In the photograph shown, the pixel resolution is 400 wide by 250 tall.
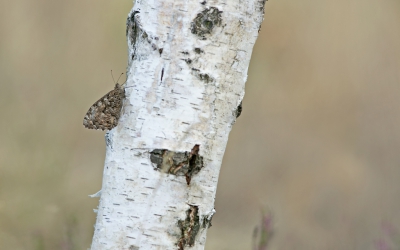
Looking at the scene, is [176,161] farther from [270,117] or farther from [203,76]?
[270,117]

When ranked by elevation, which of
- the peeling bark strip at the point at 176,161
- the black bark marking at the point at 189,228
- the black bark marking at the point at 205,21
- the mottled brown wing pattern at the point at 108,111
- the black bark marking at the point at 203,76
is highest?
the black bark marking at the point at 205,21

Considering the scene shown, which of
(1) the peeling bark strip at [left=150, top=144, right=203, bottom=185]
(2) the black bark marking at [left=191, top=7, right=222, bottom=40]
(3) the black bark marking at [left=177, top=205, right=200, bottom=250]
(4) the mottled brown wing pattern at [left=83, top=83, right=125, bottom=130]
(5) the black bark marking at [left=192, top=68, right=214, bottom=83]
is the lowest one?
(3) the black bark marking at [left=177, top=205, right=200, bottom=250]

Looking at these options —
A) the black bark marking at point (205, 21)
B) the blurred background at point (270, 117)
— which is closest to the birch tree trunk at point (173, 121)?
the black bark marking at point (205, 21)

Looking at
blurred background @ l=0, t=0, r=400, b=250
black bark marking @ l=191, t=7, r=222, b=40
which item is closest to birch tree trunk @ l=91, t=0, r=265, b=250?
black bark marking @ l=191, t=7, r=222, b=40

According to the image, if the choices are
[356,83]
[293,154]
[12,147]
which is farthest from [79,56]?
[356,83]

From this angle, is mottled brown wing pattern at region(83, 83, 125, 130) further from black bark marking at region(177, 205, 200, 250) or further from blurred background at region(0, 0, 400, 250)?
blurred background at region(0, 0, 400, 250)

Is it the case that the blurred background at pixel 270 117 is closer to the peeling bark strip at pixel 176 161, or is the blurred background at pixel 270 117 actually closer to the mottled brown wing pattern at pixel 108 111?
the mottled brown wing pattern at pixel 108 111

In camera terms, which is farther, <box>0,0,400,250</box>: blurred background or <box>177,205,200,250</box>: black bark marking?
<box>0,0,400,250</box>: blurred background
